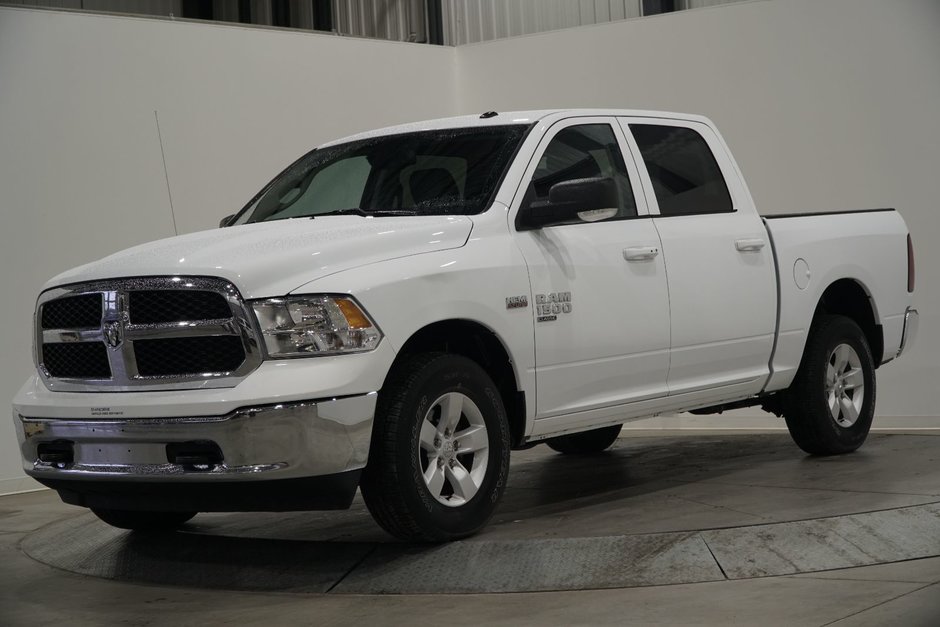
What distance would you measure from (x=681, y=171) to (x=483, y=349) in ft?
5.87

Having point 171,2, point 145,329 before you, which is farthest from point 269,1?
point 145,329

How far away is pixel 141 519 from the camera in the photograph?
20.3 ft

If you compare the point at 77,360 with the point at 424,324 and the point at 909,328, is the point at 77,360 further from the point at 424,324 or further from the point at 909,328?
the point at 909,328

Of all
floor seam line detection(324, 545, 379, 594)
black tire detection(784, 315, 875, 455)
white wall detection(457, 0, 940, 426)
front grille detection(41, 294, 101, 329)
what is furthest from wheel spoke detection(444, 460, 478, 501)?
white wall detection(457, 0, 940, 426)

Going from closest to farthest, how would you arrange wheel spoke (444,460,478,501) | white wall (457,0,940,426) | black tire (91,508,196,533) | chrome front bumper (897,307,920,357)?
1. wheel spoke (444,460,478,501)
2. black tire (91,508,196,533)
3. chrome front bumper (897,307,920,357)
4. white wall (457,0,940,426)

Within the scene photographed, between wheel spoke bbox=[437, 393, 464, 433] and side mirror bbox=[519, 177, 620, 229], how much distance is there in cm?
91

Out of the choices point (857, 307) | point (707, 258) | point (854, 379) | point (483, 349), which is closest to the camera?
point (483, 349)

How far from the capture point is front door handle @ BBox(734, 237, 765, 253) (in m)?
6.62

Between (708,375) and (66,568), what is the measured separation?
11.0 ft

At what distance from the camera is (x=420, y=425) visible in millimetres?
5035

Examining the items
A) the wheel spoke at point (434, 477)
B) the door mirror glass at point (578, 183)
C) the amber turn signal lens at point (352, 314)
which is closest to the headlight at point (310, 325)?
the amber turn signal lens at point (352, 314)

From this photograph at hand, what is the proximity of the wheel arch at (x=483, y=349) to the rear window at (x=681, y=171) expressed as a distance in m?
1.36

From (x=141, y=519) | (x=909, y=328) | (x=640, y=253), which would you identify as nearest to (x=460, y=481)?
(x=640, y=253)

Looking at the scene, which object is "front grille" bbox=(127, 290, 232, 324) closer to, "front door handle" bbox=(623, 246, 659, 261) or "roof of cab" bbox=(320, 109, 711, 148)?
"roof of cab" bbox=(320, 109, 711, 148)
